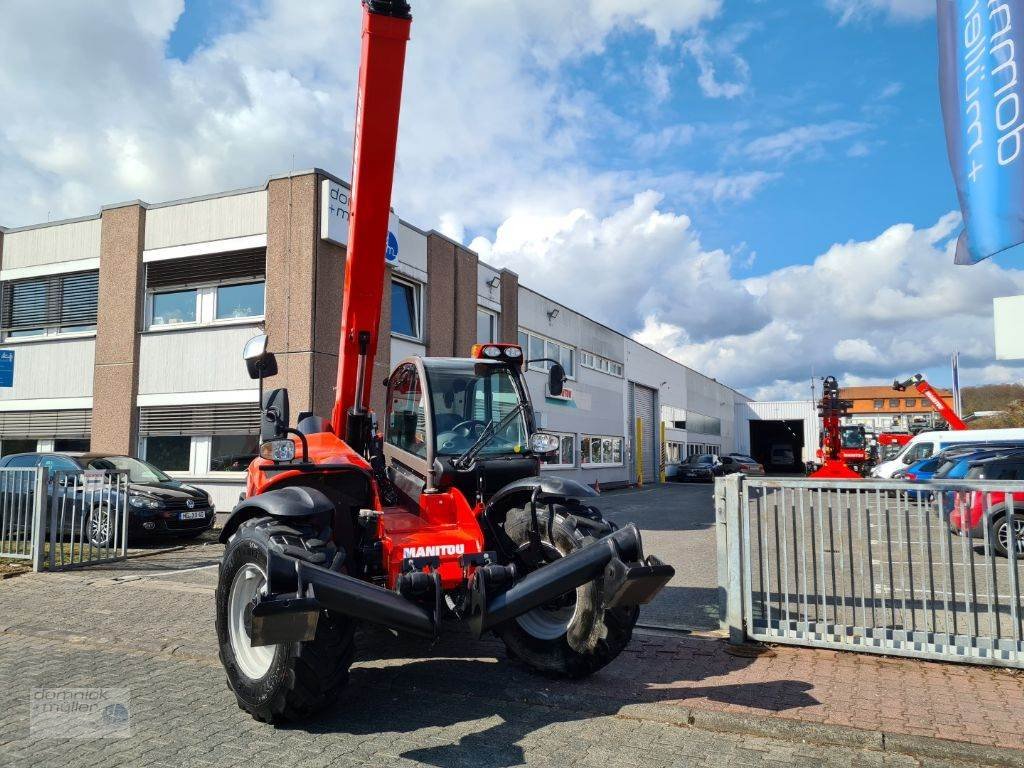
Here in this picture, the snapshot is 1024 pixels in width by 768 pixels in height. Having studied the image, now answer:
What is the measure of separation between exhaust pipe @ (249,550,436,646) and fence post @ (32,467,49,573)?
7229 millimetres

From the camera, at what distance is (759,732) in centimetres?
408

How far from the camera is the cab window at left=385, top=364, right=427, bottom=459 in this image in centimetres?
541

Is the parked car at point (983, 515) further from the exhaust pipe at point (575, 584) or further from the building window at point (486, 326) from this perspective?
the building window at point (486, 326)

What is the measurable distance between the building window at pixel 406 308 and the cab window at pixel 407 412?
10746mm

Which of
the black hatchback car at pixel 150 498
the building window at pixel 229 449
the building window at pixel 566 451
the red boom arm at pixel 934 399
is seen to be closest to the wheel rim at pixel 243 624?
the black hatchback car at pixel 150 498

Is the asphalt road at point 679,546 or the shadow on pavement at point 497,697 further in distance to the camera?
the asphalt road at point 679,546

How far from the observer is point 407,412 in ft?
18.9

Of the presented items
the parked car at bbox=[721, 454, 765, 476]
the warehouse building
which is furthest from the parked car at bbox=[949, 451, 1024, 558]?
the parked car at bbox=[721, 454, 765, 476]

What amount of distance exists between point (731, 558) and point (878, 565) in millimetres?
1075

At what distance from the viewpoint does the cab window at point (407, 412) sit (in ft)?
17.7

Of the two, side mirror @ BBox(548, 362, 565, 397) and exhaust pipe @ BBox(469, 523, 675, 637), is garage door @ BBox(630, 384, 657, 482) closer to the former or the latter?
side mirror @ BBox(548, 362, 565, 397)

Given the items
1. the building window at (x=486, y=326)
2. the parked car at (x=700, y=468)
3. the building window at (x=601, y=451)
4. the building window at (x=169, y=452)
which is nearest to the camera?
the building window at (x=169, y=452)

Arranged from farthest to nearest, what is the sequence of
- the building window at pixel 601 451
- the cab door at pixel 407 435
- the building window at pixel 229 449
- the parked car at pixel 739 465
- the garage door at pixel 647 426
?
the parked car at pixel 739 465, the garage door at pixel 647 426, the building window at pixel 601 451, the building window at pixel 229 449, the cab door at pixel 407 435

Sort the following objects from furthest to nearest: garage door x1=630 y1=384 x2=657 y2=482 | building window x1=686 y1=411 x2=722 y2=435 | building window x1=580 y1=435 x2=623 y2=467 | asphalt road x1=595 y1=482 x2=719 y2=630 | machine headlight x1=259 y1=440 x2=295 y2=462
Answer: building window x1=686 y1=411 x2=722 y2=435, garage door x1=630 y1=384 x2=657 y2=482, building window x1=580 y1=435 x2=623 y2=467, asphalt road x1=595 y1=482 x2=719 y2=630, machine headlight x1=259 y1=440 x2=295 y2=462
